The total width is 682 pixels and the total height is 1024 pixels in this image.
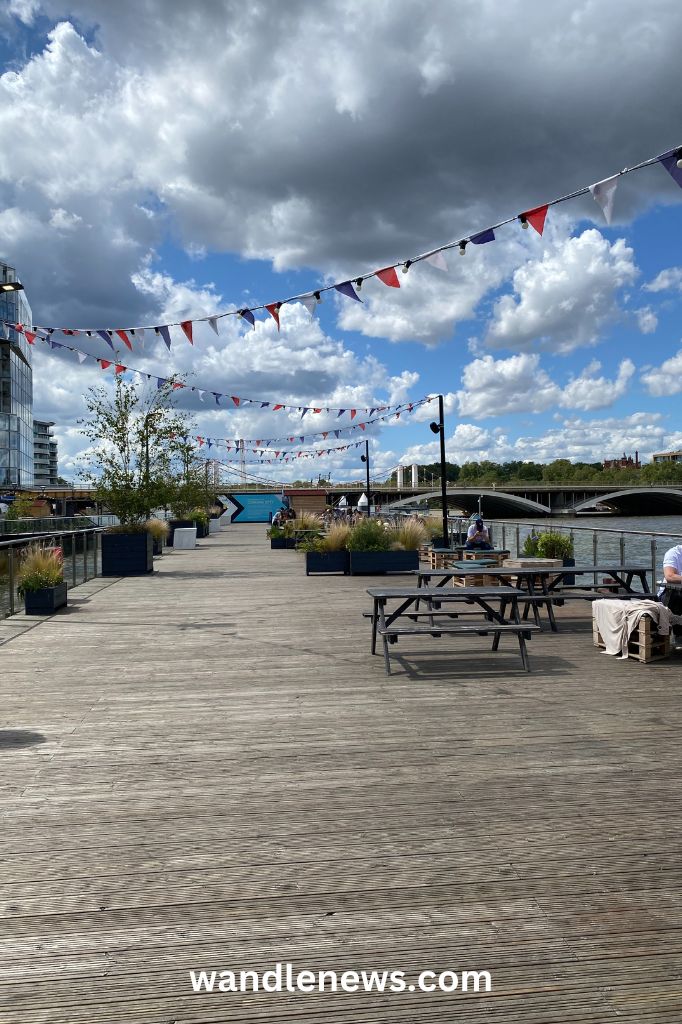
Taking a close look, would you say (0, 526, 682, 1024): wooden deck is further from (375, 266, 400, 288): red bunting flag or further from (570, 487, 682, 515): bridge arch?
(570, 487, 682, 515): bridge arch

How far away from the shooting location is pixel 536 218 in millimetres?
9164

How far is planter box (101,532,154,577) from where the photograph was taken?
17219mm

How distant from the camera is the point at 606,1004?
237 cm

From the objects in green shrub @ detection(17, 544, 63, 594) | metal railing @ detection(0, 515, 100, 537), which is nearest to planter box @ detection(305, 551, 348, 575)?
metal railing @ detection(0, 515, 100, 537)

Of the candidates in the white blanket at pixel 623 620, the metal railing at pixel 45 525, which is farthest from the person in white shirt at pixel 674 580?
the metal railing at pixel 45 525

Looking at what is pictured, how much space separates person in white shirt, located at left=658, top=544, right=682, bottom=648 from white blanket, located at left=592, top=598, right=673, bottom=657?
0.79 feet

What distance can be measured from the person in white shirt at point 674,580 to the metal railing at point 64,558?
23.6ft

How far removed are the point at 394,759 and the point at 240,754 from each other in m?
0.87

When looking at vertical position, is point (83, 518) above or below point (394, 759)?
above

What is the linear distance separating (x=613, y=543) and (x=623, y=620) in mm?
5510

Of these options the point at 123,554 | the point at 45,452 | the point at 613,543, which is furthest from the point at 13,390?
the point at 45,452

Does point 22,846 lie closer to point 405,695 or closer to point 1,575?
point 405,695

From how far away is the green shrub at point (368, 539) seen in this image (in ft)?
53.4

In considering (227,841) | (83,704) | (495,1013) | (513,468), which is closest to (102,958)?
(227,841)
